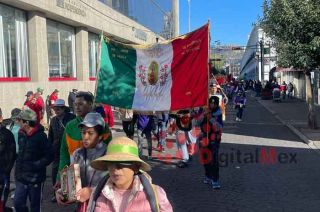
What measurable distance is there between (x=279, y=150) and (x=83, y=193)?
9585 millimetres

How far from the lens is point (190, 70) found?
6352 millimetres

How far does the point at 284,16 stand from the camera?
15.3 m

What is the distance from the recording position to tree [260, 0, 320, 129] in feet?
49.0

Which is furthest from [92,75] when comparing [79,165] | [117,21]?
[79,165]

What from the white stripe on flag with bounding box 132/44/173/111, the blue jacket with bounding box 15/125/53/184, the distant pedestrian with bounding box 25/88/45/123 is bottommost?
the blue jacket with bounding box 15/125/53/184

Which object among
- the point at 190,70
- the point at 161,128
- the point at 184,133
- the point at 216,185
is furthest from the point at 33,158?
the point at 161,128

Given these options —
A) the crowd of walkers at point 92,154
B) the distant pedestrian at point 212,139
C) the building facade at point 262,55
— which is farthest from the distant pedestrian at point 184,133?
the building facade at point 262,55

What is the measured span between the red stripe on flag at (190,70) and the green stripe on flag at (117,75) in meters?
0.57

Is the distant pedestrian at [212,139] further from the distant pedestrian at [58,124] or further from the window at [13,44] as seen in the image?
the window at [13,44]

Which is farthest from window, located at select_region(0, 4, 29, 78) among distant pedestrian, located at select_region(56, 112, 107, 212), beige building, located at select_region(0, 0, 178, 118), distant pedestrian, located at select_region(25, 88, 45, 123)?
distant pedestrian, located at select_region(56, 112, 107, 212)

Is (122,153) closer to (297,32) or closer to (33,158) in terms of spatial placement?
(33,158)

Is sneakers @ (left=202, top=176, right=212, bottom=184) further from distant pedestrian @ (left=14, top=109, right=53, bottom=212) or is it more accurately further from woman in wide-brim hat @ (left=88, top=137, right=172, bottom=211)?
woman in wide-brim hat @ (left=88, top=137, right=172, bottom=211)

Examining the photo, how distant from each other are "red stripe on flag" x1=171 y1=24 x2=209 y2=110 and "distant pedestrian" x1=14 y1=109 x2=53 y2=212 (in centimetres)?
192

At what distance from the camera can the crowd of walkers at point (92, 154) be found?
8.73ft
